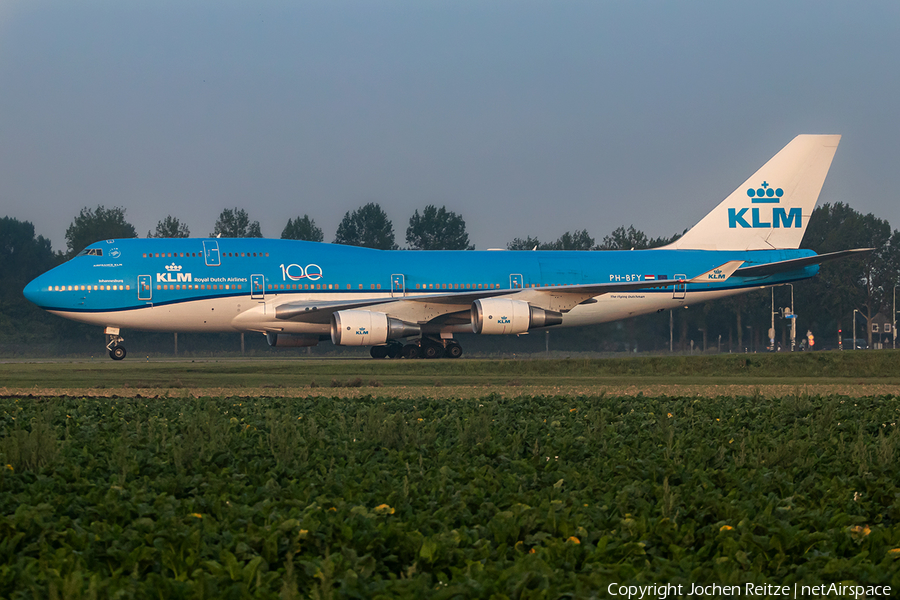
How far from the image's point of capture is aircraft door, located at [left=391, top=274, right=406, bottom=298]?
29.8 m

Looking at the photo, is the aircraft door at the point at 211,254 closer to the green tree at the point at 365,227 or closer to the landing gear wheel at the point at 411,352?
the landing gear wheel at the point at 411,352

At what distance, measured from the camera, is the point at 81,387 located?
17.4 metres

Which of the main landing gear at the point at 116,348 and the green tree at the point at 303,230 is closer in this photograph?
the main landing gear at the point at 116,348

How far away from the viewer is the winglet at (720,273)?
3198 cm

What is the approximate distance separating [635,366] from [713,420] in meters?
12.8

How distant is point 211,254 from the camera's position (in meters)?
28.9

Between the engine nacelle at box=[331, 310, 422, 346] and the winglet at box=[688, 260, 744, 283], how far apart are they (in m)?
11.3

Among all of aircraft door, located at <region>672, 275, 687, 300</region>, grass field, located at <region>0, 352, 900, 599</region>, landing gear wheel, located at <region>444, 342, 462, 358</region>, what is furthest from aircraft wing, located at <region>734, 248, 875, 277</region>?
grass field, located at <region>0, 352, 900, 599</region>

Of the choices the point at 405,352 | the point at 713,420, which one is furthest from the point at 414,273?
the point at 713,420

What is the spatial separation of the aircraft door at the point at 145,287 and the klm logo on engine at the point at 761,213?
20.4 m

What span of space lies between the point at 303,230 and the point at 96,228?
1629 cm

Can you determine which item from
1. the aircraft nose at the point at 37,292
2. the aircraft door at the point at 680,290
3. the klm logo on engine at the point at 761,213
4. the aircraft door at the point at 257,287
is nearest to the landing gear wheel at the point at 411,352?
the aircraft door at the point at 257,287

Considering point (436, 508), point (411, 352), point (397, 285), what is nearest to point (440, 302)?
point (397, 285)

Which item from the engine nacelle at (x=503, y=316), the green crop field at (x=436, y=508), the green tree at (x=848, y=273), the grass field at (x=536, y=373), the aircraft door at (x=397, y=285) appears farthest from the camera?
the green tree at (x=848, y=273)
